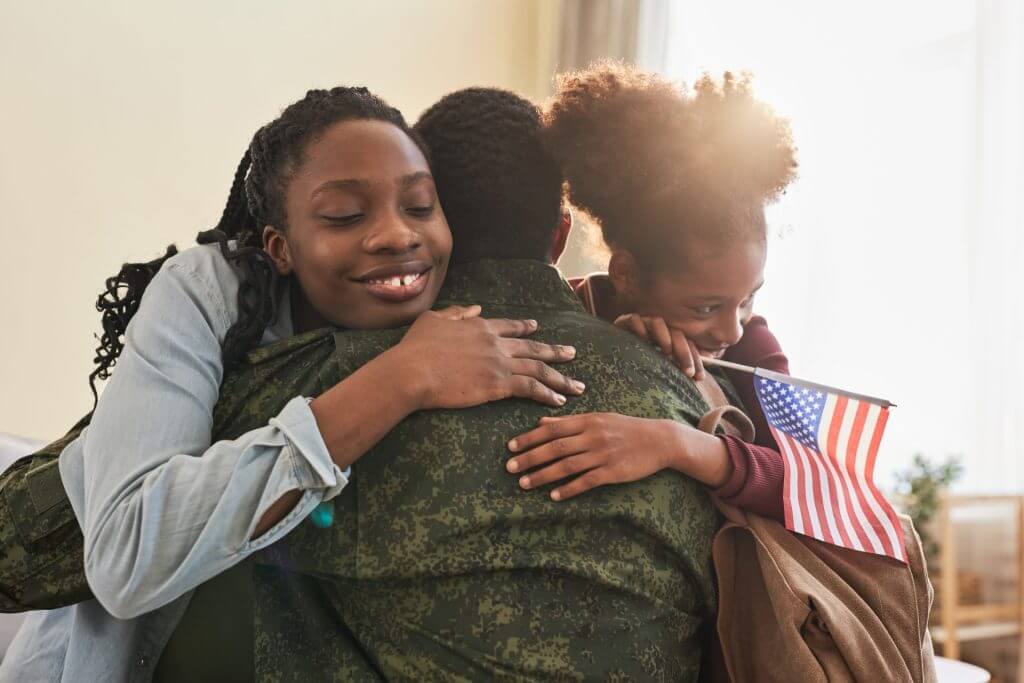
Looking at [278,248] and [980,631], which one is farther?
[980,631]

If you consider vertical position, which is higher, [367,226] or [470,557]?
[367,226]

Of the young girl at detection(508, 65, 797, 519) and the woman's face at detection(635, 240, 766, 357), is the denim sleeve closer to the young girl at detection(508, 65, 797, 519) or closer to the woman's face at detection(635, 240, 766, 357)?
the young girl at detection(508, 65, 797, 519)

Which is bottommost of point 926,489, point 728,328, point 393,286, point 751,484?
point 926,489

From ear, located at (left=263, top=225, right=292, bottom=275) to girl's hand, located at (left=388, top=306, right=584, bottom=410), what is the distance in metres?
0.25

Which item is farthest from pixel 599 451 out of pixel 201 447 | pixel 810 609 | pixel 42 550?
pixel 42 550

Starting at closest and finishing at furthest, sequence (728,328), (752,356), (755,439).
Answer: (755,439) → (728,328) → (752,356)

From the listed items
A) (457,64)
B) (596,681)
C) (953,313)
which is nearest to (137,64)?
(457,64)

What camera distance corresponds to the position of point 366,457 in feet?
3.73

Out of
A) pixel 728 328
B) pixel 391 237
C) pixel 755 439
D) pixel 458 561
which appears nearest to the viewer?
pixel 458 561

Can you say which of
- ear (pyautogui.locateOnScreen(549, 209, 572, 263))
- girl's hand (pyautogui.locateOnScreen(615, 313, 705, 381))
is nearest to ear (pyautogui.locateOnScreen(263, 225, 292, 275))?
ear (pyautogui.locateOnScreen(549, 209, 572, 263))

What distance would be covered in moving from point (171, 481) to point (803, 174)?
3525mm

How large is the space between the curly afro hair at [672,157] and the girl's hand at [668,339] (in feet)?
0.30

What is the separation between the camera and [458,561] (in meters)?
1.10

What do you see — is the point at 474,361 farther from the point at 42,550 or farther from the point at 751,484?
the point at 42,550
